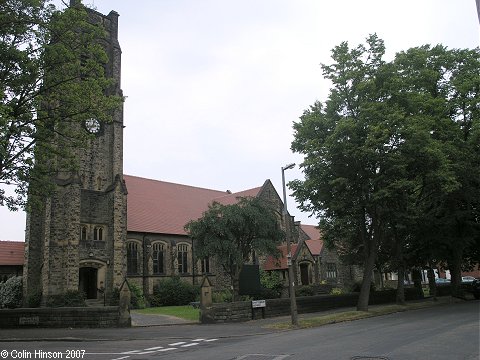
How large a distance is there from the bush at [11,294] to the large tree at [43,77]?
1771 centimetres

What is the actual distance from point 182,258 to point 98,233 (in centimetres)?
990

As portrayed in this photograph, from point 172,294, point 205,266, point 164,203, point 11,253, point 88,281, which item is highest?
point 164,203

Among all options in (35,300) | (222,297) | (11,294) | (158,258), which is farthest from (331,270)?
(11,294)

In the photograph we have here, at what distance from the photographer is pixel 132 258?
37562 millimetres

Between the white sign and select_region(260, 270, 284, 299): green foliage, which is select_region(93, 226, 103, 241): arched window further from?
the white sign

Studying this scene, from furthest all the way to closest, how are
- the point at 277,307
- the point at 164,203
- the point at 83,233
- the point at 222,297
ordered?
1. the point at 164,203
2. the point at 222,297
3. the point at 83,233
4. the point at 277,307

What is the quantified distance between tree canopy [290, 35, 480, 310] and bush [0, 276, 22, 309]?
2268 centimetres

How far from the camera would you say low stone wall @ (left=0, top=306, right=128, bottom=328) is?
71.2 feet

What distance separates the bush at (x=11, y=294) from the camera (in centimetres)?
3312

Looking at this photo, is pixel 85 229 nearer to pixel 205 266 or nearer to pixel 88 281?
pixel 88 281

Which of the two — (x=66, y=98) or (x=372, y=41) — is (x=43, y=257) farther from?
(x=372, y=41)

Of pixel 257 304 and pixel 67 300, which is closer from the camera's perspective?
pixel 257 304

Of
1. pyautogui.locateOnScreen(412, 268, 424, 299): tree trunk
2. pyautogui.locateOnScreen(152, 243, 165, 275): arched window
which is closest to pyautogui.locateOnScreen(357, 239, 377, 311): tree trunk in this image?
pyautogui.locateOnScreen(412, 268, 424, 299): tree trunk

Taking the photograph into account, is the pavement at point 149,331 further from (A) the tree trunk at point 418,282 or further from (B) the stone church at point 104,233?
(A) the tree trunk at point 418,282
